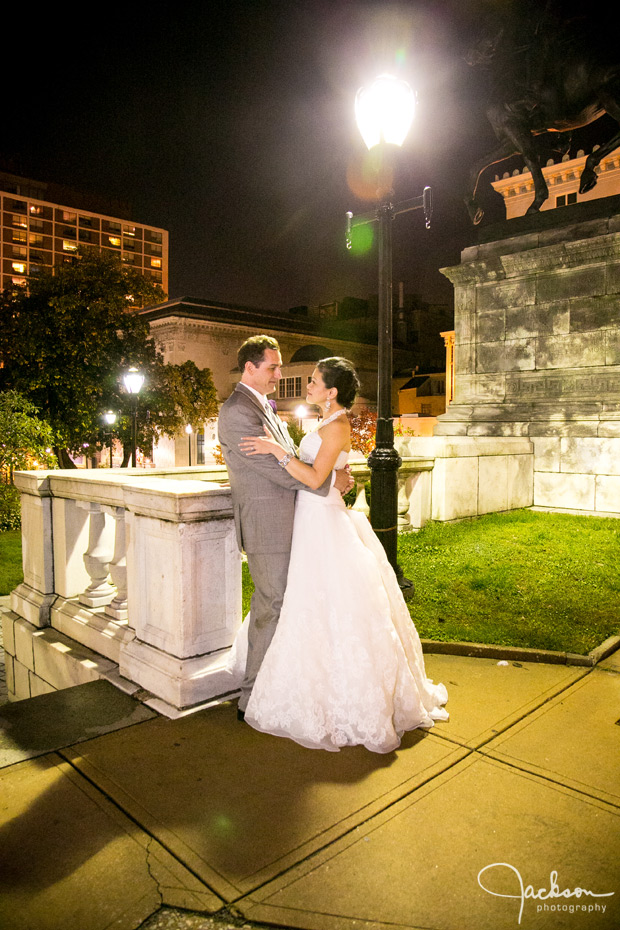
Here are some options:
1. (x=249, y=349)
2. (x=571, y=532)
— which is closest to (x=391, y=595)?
(x=249, y=349)

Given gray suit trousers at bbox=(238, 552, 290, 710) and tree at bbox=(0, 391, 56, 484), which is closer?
gray suit trousers at bbox=(238, 552, 290, 710)

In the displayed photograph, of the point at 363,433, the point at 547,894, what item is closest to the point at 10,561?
the point at 547,894

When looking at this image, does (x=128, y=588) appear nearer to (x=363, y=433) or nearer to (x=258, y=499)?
(x=258, y=499)

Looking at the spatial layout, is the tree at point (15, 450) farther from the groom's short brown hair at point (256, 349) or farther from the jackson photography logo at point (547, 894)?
the jackson photography logo at point (547, 894)

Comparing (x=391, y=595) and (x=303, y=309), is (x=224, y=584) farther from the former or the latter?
(x=303, y=309)

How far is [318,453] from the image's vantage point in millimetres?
3684

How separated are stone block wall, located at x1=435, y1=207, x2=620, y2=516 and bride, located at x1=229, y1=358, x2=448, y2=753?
9223 mm

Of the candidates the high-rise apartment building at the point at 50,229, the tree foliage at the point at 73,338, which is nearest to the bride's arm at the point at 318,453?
the tree foliage at the point at 73,338

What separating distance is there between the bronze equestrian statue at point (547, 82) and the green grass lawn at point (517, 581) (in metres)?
7.76

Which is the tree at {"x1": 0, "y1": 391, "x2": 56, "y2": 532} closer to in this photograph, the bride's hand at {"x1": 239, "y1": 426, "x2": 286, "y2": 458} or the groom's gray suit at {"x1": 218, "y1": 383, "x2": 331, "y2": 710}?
the groom's gray suit at {"x1": 218, "y1": 383, "x2": 331, "y2": 710}

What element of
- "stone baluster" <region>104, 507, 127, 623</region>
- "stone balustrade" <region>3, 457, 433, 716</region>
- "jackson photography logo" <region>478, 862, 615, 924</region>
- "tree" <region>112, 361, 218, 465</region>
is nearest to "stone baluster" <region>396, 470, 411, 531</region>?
"stone balustrade" <region>3, 457, 433, 716</region>

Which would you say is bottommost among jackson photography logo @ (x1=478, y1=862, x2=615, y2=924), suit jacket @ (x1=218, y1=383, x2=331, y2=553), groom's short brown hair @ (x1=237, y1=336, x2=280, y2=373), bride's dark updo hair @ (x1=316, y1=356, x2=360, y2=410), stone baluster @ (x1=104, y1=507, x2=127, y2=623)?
jackson photography logo @ (x1=478, y1=862, x2=615, y2=924)

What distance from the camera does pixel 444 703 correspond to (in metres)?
4.04

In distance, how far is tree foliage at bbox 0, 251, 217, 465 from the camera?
22484 millimetres
